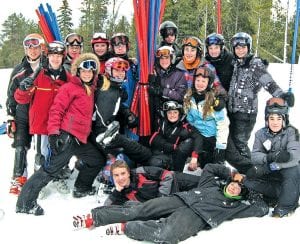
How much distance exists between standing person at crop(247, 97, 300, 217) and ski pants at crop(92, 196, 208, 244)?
0.86m

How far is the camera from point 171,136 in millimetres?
4805

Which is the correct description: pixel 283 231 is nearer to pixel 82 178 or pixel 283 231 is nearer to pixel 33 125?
pixel 82 178

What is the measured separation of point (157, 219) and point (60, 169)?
3.92ft

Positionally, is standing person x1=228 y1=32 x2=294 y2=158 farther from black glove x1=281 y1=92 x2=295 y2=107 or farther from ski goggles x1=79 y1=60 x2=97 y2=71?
ski goggles x1=79 y1=60 x2=97 y2=71

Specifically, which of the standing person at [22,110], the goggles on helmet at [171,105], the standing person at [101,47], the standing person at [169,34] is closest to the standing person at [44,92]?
the standing person at [22,110]

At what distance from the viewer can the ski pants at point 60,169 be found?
4.03 m

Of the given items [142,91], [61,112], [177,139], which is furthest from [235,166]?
[61,112]

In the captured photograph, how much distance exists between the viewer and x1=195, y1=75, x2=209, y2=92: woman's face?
4520mm

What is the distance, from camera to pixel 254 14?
31812mm

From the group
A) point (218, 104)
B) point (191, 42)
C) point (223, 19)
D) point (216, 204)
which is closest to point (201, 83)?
point (218, 104)

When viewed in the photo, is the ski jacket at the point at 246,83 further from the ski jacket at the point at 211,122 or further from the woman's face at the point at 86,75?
the woman's face at the point at 86,75

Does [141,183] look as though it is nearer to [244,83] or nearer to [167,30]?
[244,83]

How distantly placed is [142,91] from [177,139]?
721 millimetres

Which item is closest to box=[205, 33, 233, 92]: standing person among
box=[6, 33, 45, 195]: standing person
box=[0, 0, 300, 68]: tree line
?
box=[6, 33, 45, 195]: standing person
